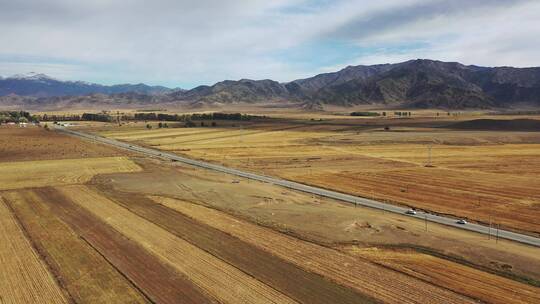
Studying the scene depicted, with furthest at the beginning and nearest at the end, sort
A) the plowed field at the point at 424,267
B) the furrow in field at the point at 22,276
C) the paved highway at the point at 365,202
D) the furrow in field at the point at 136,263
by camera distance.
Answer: the paved highway at the point at 365,202, the plowed field at the point at 424,267, the furrow in field at the point at 136,263, the furrow in field at the point at 22,276

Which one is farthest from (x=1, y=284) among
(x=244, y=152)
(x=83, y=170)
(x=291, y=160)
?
(x=244, y=152)

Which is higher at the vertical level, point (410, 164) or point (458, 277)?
point (458, 277)

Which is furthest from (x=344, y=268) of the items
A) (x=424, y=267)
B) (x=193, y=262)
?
(x=193, y=262)

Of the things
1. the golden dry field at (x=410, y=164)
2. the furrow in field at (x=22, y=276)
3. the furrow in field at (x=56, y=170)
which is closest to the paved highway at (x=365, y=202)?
the golden dry field at (x=410, y=164)

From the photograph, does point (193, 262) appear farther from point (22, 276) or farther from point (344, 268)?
point (22, 276)

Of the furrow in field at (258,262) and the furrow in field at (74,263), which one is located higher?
the furrow in field at (74,263)

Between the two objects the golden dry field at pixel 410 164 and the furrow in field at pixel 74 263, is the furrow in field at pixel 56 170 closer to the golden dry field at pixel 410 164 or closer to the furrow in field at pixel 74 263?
the furrow in field at pixel 74 263
